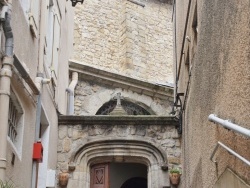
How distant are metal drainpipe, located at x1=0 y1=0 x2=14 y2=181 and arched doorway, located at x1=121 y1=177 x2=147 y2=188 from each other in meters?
8.85

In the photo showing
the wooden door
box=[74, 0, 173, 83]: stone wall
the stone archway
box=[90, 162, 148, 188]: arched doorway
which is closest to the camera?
the stone archway

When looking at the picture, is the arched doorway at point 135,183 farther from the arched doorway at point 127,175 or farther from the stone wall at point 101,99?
the stone wall at point 101,99

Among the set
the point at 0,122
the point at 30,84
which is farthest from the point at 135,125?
the point at 0,122

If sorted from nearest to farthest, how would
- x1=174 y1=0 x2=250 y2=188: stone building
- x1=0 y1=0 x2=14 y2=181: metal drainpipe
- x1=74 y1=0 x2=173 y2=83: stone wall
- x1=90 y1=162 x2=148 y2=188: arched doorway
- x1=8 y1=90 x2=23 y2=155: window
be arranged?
1. x1=174 y1=0 x2=250 y2=188: stone building
2. x1=0 y1=0 x2=14 y2=181: metal drainpipe
3. x1=8 y1=90 x2=23 y2=155: window
4. x1=90 y1=162 x2=148 y2=188: arched doorway
5. x1=74 y1=0 x2=173 y2=83: stone wall

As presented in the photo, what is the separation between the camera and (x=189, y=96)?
9.23 meters

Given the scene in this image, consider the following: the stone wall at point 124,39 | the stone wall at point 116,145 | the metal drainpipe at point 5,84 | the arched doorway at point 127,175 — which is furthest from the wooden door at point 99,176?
the stone wall at point 124,39

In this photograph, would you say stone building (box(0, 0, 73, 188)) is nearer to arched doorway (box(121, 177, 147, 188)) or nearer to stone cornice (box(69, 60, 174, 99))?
stone cornice (box(69, 60, 174, 99))

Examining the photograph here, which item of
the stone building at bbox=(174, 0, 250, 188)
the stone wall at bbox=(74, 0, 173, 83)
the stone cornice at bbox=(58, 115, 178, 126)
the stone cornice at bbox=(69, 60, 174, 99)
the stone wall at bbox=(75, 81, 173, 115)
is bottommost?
the stone building at bbox=(174, 0, 250, 188)

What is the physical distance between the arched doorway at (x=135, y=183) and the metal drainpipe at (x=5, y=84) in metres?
8.85

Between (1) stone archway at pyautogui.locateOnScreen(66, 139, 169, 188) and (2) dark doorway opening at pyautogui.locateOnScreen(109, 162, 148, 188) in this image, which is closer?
(1) stone archway at pyautogui.locateOnScreen(66, 139, 169, 188)

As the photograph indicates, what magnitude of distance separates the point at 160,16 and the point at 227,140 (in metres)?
18.2

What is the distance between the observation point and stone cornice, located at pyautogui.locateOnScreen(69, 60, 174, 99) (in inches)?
608

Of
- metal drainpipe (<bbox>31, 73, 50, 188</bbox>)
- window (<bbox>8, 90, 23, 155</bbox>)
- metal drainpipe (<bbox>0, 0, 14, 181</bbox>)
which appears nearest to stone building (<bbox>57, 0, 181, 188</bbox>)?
metal drainpipe (<bbox>31, 73, 50, 188</bbox>)

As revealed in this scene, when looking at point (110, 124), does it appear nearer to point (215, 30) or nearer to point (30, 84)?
point (30, 84)
